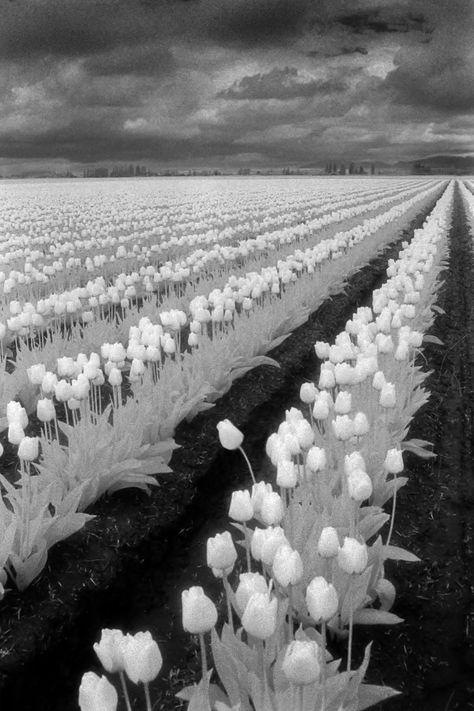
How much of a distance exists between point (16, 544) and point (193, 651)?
879 mm

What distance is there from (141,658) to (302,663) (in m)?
0.36

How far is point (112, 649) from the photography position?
1.56m

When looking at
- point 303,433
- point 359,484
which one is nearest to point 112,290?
point 303,433

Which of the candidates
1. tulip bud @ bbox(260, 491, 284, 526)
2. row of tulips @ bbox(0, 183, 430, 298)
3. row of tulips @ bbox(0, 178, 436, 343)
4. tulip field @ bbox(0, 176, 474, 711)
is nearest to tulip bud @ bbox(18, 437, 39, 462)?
tulip field @ bbox(0, 176, 474, 711)

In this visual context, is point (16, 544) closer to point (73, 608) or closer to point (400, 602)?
point (73, 608)

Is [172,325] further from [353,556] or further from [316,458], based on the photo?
[353,556]

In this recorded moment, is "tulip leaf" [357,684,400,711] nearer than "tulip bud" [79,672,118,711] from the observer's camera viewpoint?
No

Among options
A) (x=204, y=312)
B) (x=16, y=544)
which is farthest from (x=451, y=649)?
(x=204, y=312)

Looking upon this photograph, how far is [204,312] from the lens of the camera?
5559mm

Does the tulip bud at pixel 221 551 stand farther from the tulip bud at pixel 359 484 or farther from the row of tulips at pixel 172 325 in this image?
the row of tulips at pixel 172 325

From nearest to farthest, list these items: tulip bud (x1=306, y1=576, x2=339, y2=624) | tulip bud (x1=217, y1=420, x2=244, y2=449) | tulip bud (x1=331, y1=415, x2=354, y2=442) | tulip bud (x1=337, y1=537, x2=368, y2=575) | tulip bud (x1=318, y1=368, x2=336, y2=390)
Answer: tulip bud (x1=306, y1=576, x2=339, y2=624) < tulip bud (x1=337, y1=537, x2=368, y2=575) < tulip bud (x1=217, y1=420, x2=244, y2=449) < tulip bud (x1=331, y1=415, x2=354, y2=442) < tulip bud (x1=318, y1=368, x2=336, y2=390)

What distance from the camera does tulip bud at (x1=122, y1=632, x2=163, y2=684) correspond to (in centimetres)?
148

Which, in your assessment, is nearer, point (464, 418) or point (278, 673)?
point (278, 673)

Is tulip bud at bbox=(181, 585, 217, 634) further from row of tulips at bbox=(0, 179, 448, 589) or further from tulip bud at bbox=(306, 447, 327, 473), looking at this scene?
row of tulips at bbox=(0, 179, 448, 589)
